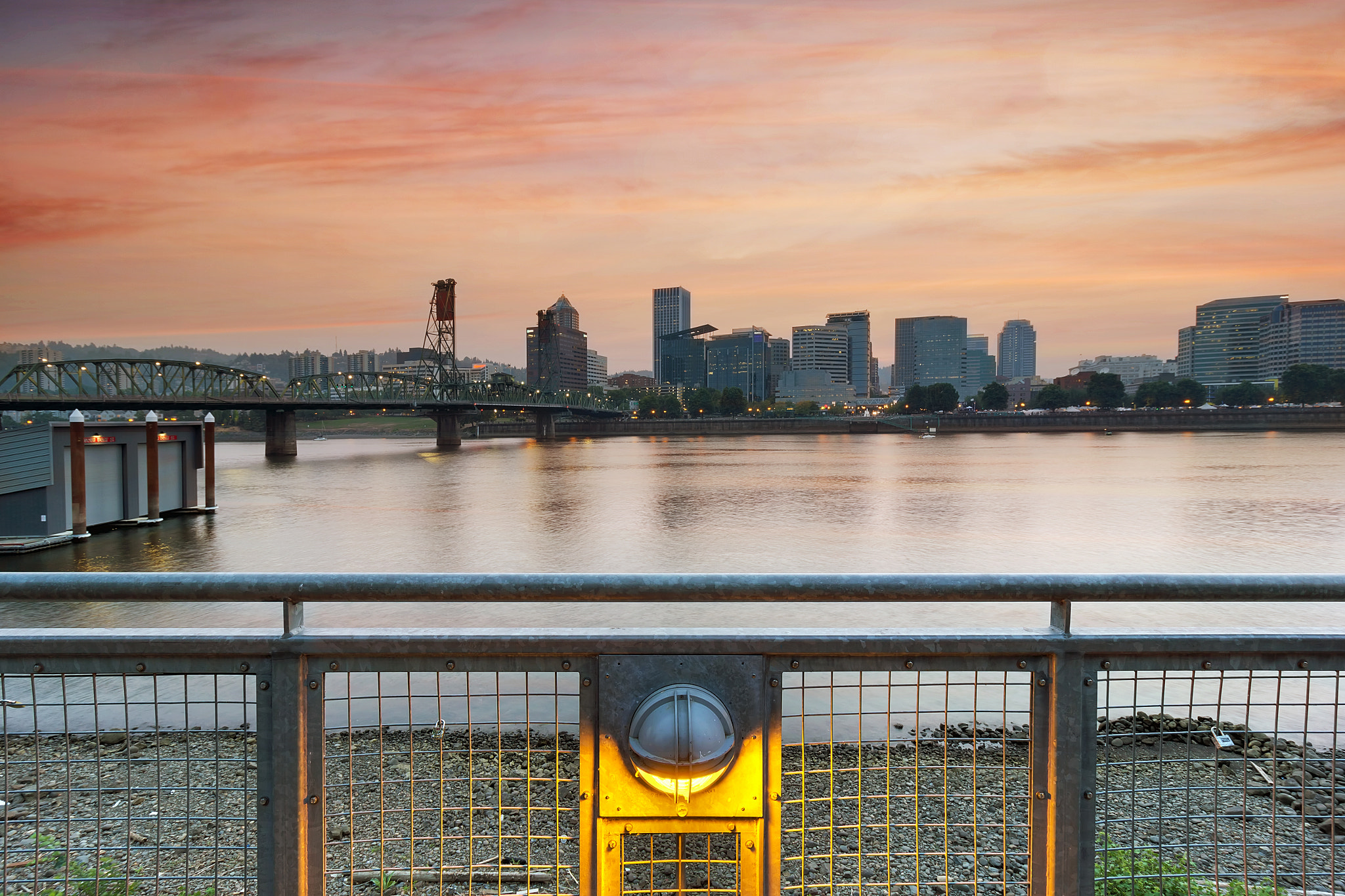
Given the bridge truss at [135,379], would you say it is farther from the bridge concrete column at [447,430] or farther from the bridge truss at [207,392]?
the bridge concrete column at [447,430]

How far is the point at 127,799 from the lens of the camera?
10.6 feet

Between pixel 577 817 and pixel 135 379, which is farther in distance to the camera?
pixel 135 379

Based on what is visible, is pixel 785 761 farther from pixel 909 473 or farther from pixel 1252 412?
pixel 1252 412

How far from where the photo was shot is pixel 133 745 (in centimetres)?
758

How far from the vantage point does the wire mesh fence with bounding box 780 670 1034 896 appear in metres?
4.57

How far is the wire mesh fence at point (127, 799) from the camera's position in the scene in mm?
2920

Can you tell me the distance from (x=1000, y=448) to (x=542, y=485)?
2445 inches

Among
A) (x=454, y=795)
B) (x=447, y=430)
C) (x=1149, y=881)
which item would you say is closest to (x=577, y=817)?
(x=454, y=795)

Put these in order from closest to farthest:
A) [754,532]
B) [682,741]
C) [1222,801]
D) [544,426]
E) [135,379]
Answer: [682,741]
[1222,801]
[754,532]
[135,379]
[544,426]

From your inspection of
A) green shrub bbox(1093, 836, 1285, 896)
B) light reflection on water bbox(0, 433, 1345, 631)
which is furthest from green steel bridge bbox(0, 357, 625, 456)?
green shrub bbox(1093, 836, 1285, 896)

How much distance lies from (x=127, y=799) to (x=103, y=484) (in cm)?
2985

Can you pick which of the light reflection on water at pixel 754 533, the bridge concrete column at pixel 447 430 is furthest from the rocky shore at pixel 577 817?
the bridge concrete column at pixel 447 430

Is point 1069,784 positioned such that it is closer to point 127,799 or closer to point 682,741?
point 682,741

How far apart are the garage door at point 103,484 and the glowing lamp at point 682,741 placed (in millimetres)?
29530
